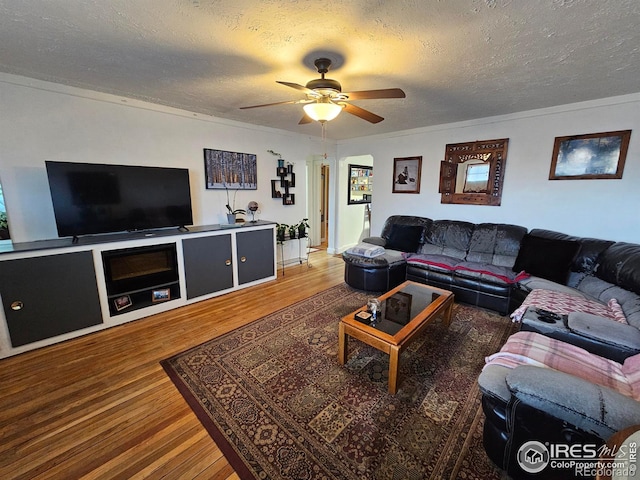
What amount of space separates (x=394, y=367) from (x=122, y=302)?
284 cm

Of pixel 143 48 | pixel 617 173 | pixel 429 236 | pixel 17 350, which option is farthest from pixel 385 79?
pixel 17 350

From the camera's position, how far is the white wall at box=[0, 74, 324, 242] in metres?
2.53

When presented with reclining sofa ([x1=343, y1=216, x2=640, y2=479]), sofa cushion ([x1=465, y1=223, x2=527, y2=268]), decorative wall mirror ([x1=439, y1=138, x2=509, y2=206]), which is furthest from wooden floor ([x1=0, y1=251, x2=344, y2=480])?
decorative wall mirror ([x1=439, y1=138, x2=509, y2=206])

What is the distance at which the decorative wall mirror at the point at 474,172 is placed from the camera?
375 centimetres

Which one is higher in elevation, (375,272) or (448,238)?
(448,238)

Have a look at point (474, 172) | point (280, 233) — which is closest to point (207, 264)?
point (280, 233)

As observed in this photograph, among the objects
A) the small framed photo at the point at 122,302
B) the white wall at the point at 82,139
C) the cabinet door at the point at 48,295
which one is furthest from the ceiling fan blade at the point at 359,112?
the small framed photo at the point at 122,302

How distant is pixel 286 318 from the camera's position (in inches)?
117

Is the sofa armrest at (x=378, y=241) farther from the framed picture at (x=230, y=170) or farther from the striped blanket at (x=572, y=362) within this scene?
the striped blanket at (x=572, y=362)

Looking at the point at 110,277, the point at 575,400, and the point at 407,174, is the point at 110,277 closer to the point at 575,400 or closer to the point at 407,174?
the point at 575,400

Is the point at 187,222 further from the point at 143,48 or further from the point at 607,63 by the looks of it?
the point at 607,63

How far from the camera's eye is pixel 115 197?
→ 287 cm

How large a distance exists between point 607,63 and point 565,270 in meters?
1.90

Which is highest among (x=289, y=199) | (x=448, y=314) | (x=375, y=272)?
(x=289, y=199)
